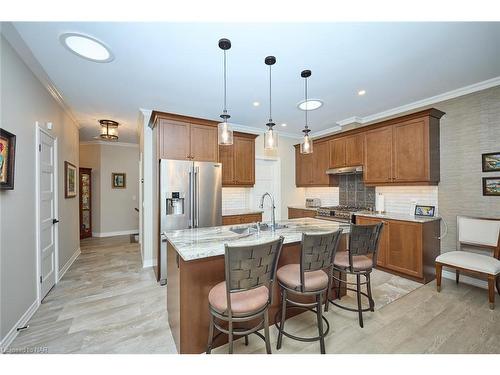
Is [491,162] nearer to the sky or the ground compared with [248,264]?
nearer to the sky

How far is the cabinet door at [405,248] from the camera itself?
120 inches

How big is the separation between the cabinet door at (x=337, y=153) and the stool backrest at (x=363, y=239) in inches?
101

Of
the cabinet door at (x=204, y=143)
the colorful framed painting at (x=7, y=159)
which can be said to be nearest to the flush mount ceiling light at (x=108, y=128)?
the cabinet door at (x=204, y=143)

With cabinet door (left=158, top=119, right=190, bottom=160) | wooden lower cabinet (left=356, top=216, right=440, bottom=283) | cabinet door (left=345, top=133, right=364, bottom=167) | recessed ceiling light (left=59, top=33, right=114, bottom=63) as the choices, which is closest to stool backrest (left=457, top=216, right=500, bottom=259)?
wooden lower cabinet (left=356, top=216, right=440, bottom=283)

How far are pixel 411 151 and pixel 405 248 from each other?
1509 millimetres

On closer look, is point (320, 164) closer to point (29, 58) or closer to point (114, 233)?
point (29, 58)

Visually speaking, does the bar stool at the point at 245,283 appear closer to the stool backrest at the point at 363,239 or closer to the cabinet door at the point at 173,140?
the stool backrest at the point at 363,239

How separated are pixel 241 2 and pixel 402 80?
2.55 m

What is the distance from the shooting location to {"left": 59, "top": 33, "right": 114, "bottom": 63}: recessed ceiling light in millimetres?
1956

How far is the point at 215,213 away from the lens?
3506 mm

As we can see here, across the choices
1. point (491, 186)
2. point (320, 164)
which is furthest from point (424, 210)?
point (320, 164)

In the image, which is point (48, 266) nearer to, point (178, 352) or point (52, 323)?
point (52, 323)

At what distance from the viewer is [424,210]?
3.46m
